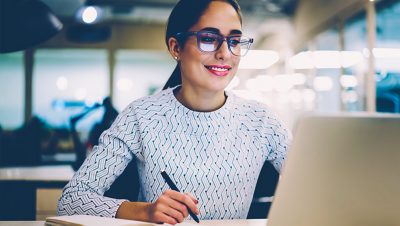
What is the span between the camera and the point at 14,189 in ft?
10.1

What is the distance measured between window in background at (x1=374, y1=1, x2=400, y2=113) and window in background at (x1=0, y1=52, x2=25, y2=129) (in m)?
7.22

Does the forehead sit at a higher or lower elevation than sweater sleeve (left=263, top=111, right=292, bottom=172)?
higher

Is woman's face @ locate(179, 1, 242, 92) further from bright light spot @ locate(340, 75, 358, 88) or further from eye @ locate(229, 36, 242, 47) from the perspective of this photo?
bright light spot @ locate(340, 75, 358, 88)

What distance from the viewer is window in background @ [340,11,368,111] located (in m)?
6.29

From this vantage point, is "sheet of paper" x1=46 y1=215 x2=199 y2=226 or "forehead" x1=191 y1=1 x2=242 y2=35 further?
"forehead" x1=191 y1=1 x2=242 y2=35

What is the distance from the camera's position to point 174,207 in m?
1.27

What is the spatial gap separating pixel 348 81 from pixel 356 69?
1.20ft

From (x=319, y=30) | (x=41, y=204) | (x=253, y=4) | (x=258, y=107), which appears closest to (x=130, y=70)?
(x=253, y=4)

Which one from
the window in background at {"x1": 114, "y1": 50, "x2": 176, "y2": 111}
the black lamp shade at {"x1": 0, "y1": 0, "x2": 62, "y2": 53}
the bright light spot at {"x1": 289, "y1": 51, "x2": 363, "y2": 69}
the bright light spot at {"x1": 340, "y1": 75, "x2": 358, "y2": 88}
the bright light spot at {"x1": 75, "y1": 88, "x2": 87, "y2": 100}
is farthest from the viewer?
the window in background at {"x1": 114, "y1": 50, "x2": 176, "y2": 111}

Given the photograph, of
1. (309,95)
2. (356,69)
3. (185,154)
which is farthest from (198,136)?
(309,95)

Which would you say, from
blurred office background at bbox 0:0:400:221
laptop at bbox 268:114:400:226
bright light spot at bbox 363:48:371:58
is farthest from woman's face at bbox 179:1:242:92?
blurred office background at bbox 0:0:400:221

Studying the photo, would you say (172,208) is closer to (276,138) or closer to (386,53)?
(276,138)

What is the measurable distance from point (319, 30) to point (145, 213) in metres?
7.32

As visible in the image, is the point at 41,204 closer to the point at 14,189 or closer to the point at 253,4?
the point at 14,189
